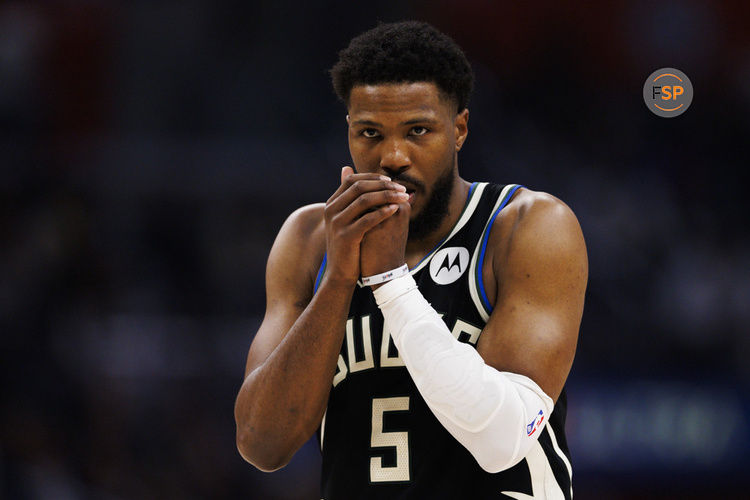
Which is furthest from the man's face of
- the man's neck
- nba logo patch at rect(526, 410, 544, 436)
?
nba logo patch at rect(526, 410, 544, 436)

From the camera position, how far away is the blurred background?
627cm

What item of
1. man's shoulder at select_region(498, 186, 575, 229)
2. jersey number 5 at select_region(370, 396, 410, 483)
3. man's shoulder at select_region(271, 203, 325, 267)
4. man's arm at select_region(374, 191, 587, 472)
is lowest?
jersey number 5 at select_region(370, 396, 410, 483)

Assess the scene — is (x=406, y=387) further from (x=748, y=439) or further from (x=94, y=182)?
(x=94, y=182)

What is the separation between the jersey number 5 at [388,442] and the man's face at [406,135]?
56 cm

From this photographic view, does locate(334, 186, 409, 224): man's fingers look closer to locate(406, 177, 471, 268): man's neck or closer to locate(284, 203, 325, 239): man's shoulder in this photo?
locate(406, 177, 471, 268): man's neck

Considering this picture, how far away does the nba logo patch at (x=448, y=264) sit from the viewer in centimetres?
247

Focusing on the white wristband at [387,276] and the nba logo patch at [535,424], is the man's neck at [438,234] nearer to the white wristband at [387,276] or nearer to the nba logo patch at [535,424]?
the white wristband at [387,276]

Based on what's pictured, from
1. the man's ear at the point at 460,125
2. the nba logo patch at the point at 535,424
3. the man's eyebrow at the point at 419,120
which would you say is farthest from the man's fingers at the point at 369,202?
the nba logo patch at the point at 535,424

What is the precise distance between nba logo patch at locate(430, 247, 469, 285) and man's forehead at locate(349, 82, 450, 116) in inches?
16.6

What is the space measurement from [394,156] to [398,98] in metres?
0.17

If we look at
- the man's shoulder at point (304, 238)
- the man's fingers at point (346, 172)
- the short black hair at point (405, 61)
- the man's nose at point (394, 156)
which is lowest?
the man's shoulder at point (304, 238)

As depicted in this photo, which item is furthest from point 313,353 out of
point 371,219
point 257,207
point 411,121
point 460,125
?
point 257,207

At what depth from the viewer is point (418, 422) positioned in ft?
7.75

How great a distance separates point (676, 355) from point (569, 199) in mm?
1488
